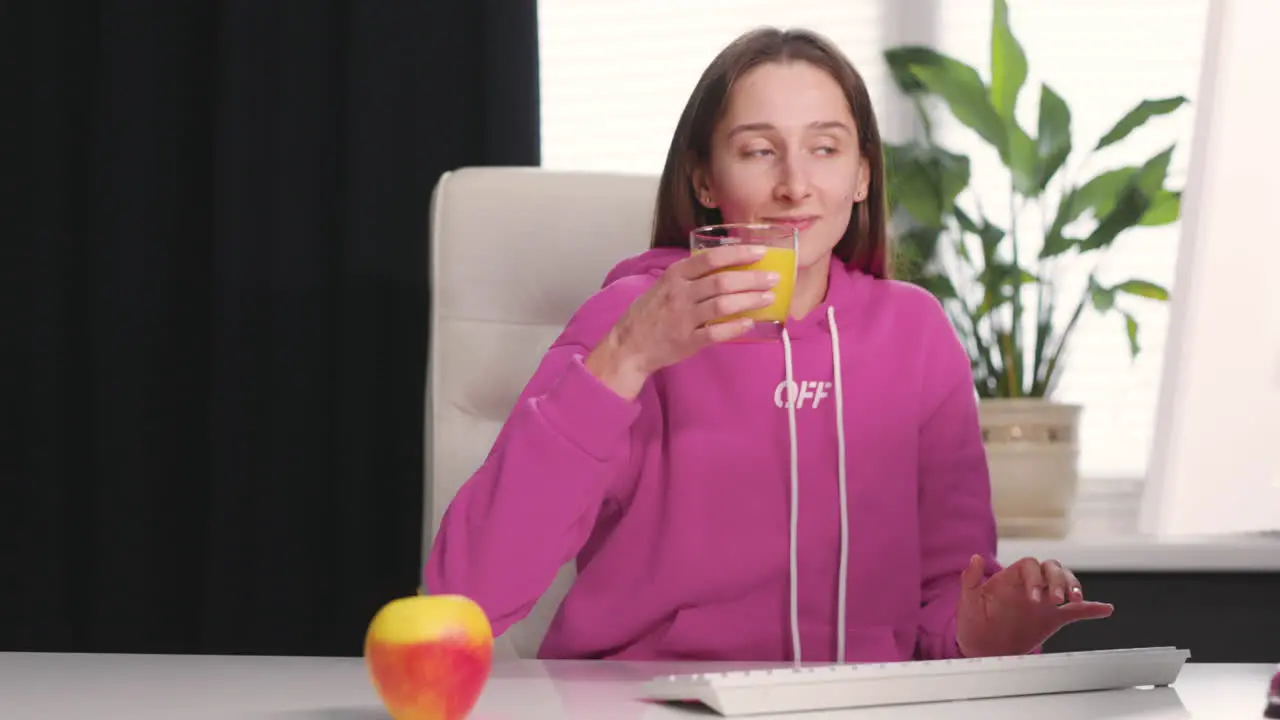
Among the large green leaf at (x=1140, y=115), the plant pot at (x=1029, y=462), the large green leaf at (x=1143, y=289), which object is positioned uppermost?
the large green leaf at (x=1140, y=115)

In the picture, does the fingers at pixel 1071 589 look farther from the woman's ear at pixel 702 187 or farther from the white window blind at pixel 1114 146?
the white window blind at pixel 1114 146

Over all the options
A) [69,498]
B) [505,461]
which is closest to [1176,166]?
[505,461]

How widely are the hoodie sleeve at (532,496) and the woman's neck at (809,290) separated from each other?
32 centimetres

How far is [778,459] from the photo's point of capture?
134 cm

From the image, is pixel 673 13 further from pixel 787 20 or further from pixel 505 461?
pixel 505 461

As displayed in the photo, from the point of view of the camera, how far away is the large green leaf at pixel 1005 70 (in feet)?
7.14

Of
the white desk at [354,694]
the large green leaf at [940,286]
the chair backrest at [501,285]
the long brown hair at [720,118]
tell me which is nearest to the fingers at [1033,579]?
the white desk at [354,694]

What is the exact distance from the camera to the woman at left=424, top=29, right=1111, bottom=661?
1.28 m

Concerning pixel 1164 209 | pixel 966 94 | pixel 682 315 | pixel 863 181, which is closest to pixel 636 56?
pixel 966 94

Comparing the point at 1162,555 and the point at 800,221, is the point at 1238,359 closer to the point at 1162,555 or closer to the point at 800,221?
the point at 800,221

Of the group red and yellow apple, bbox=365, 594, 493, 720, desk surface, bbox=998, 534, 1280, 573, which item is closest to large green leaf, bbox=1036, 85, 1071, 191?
desk surface, bbox=998, 534, 1280, 573

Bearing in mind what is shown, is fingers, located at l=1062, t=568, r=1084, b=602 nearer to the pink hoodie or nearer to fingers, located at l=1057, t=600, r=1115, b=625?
fingers, located at l=1057, t=600, r=1115, b=625

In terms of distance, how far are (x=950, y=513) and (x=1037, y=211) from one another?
4.32 feet

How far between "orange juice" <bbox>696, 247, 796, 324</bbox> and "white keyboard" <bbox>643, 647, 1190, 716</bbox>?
340 millimetres
